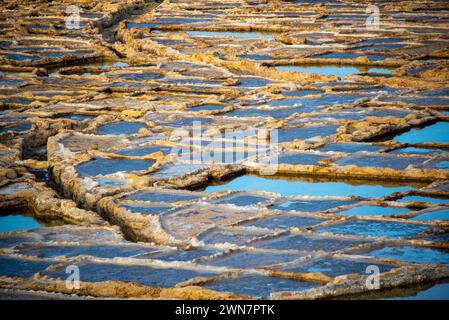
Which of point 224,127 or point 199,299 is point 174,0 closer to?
point 224,127

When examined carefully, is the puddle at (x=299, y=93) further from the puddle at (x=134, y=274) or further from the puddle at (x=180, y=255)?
the puddle at (x=134, y=274)

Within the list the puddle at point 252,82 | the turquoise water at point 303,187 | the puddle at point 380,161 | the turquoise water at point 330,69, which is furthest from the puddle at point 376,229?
the turquoise water at point 330,69

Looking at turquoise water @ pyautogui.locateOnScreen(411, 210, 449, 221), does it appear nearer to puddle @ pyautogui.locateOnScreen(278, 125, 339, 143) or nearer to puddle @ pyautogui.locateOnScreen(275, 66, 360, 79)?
puddle @ pyautogui.locateOnScreen(278, 125, 339, 143)

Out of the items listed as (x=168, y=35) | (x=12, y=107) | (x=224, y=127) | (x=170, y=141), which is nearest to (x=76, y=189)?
(x=170, y=141)

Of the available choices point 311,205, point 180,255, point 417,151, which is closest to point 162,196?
point 311,205

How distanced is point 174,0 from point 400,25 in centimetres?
672

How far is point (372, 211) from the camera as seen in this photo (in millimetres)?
5898

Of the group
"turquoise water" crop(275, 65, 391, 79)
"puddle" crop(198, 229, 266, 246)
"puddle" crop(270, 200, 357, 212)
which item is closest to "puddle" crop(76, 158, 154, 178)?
"puddle" crop(270, 200, 357, 212)

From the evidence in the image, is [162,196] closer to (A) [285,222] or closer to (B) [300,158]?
(A) [285,222]

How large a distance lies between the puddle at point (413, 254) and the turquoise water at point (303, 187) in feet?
4.49

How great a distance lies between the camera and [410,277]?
4.67 m

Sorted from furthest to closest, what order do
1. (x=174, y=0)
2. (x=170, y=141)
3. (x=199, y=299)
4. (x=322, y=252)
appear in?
(x=174, y=0), (x=170, y=141), (x=322, y=252), (x=199, y=299)

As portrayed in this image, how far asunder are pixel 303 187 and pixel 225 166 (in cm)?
66

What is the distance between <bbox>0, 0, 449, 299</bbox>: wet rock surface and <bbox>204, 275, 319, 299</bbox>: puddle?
1 centimetres
